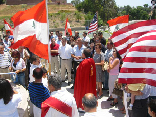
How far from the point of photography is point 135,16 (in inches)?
3696

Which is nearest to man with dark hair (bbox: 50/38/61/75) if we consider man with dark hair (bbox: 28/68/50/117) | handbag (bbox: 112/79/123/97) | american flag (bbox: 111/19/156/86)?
handbag (bbox: 112/79/123/97)

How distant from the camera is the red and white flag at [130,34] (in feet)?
11.3

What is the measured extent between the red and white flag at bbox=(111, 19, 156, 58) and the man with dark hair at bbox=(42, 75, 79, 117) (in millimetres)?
1463

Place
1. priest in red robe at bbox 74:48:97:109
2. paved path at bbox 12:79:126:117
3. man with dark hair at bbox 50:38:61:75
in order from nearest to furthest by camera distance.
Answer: paved path at bbox 12:79:126:117 < priest in red robe at bbox 74:48:97:109 < man with dark hair at bbox 50:38:61:75

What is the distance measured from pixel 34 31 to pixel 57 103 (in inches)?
88.7

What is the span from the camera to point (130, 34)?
3.69 m

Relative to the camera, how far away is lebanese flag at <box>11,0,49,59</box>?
14.8 ft

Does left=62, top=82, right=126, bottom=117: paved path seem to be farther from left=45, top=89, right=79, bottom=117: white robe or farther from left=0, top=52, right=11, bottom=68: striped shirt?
left=0, top=52, right=11, bottom=68: striped shirt

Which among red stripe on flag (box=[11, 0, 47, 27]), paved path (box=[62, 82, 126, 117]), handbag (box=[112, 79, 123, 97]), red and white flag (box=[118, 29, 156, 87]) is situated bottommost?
paved path (box=[62, 82, 126, 117])

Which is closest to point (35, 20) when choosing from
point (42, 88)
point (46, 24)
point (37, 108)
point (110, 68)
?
point (46, 24)

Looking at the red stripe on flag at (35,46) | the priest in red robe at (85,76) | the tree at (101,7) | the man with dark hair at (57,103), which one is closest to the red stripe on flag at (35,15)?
the red stripe on flag at (35,46)

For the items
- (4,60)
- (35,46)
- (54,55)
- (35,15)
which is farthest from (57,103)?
(54,55)

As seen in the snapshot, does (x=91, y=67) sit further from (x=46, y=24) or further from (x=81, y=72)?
(x=46, y=24)

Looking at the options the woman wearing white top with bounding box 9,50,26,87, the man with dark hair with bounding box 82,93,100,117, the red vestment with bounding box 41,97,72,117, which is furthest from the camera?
the woman wearing white top with bounding box 9,50,26,87
